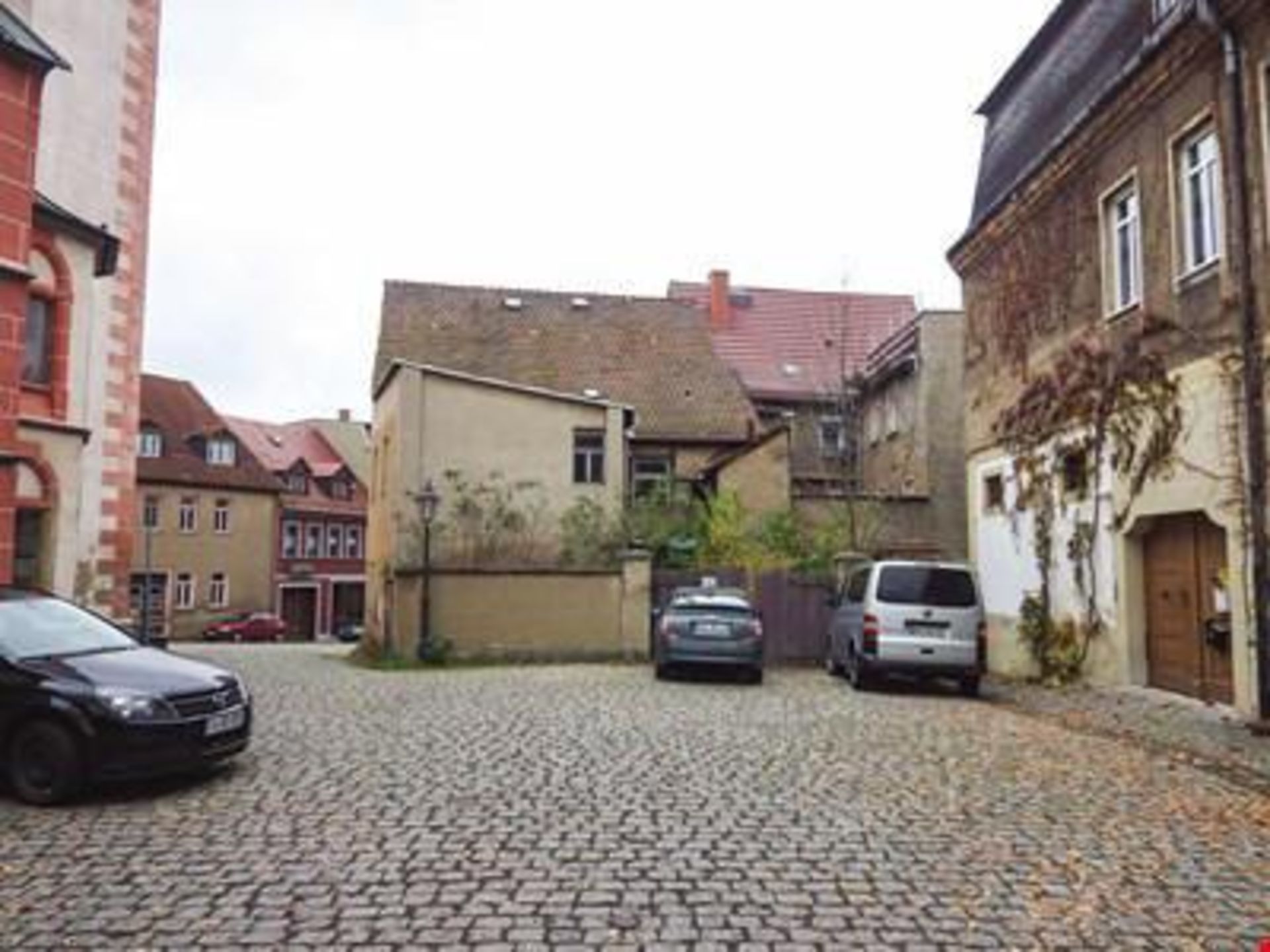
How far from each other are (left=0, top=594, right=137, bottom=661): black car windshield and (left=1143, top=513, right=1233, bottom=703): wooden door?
12198 millimetres

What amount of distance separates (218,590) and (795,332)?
30554mm

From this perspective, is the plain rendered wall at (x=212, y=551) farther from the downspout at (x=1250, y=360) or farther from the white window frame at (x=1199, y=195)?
the downspout at (x=1250, y=360)

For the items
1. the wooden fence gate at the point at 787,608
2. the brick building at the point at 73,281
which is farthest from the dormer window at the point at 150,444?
the wooden fence gate at the point at 787,608

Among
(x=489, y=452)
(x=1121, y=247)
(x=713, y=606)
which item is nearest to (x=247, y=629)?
(x=489, y=452)

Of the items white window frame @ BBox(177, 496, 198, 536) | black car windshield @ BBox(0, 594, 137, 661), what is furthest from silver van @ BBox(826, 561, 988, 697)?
white window frame @ BBox(177, 496, 198, 536)

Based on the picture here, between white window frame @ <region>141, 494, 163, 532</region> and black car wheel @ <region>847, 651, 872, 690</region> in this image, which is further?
white window frame @ <region>141, 494, 163, 532</region>

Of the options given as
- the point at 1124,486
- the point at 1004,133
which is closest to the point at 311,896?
the point at 1124,486

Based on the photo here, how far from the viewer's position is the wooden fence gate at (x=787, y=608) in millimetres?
22891

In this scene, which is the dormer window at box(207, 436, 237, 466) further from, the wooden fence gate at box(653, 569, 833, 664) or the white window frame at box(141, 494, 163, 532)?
the wooden fence gate at box(653, 569, 833, 664)

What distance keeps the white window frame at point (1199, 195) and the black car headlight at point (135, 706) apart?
40.9ft

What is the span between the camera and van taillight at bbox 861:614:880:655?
16172mm

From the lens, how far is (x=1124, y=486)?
15.5m

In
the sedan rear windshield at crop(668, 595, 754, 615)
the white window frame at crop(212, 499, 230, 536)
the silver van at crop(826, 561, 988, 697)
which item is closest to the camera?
the silver van at crop(826, 561, 988, 697)

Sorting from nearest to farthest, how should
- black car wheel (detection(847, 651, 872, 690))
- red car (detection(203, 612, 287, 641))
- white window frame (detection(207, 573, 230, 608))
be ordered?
black car wheel (detection(847, 651, 872, 690)), red car (detection(203, 612, 287, 641)), white window frame (detection(207, 573, 230, 608))
